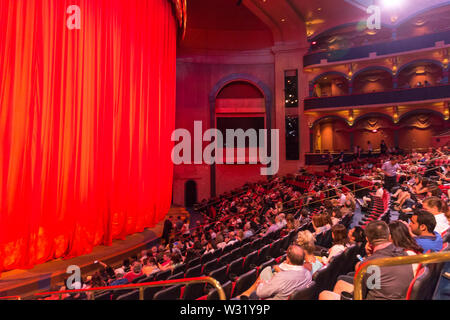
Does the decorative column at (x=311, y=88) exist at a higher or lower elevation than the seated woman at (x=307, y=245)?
higher

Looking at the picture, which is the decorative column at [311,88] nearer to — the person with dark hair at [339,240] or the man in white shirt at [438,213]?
the man in white shirt at [438,213]

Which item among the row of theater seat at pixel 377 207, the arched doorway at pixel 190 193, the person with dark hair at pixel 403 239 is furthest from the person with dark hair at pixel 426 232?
the arched doorway at pixel 190 193

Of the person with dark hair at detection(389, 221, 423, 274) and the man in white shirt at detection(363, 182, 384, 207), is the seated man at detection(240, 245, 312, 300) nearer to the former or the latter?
the person with dark hair at detection(389, 221, 423, 274)

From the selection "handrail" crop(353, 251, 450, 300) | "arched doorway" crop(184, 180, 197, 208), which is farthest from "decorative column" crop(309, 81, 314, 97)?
"handrail" crop(353, 251, 450, 300)

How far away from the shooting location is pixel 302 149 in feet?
52.9

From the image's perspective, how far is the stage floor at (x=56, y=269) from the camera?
4762 millimetres

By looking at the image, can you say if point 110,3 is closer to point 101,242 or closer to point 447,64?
point 101,242

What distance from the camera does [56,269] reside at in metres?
5.43

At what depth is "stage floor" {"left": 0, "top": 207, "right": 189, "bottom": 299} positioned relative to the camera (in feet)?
15.6

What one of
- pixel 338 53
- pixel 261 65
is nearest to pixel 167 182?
pixel 261 65

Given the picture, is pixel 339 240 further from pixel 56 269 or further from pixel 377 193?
pixel 56 269

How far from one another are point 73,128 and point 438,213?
20.5 ft

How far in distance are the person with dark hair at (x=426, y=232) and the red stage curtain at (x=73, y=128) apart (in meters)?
5.55

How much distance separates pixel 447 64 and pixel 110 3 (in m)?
14.4
